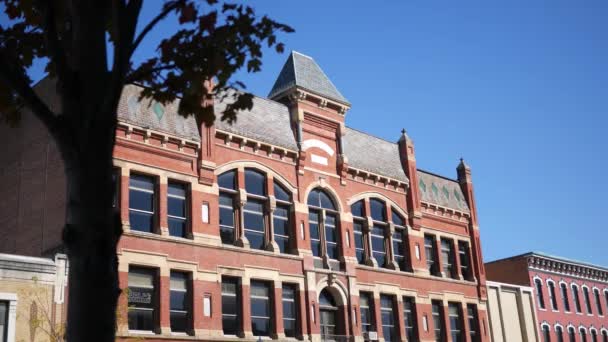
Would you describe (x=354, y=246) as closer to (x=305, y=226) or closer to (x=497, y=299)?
(x=305, y=226)

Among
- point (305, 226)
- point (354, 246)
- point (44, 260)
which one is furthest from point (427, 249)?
point (44, 260)

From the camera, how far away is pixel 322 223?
1359 inches

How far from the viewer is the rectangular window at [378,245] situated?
1464 inches

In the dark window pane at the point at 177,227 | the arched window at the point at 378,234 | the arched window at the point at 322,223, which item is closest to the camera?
the dark window pane at the point at 177,227

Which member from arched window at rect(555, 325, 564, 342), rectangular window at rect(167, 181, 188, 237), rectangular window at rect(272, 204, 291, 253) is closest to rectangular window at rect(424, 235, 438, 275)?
rectangular window at rect(272, 204, 291, 253)

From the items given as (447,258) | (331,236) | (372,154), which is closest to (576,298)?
(447,258)

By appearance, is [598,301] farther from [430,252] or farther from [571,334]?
[430,252]

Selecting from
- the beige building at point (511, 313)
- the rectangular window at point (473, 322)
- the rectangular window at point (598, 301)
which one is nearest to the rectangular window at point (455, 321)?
the rectangular window at point (473, 322)

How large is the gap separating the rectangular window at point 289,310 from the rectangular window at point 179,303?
5138 millimetres

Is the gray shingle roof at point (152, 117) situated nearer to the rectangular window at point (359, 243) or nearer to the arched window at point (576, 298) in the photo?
the rectangular window at point (359, 243)

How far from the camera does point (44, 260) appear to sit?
2438 cm

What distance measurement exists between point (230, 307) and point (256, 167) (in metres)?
6.24

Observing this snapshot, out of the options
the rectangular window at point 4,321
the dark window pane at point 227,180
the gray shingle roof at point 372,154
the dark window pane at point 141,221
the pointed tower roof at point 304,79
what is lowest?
the rectangular window at point 4,321

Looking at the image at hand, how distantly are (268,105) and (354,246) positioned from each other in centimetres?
795
